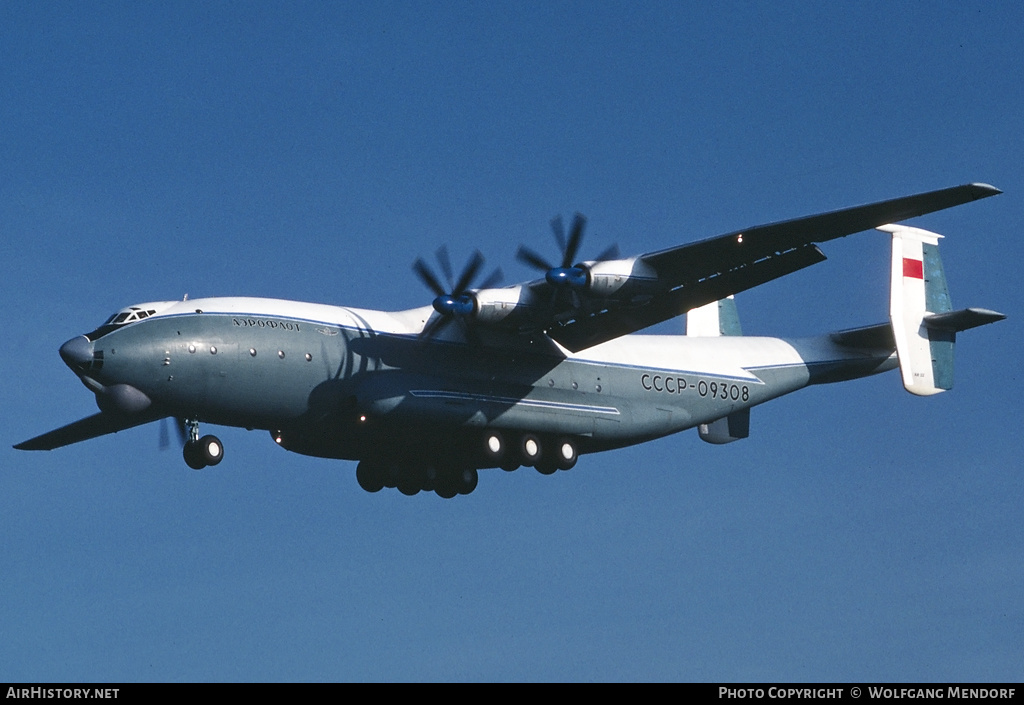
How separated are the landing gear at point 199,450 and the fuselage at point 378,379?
1.42 ft

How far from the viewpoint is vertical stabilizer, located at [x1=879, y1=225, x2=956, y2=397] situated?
32375 mm

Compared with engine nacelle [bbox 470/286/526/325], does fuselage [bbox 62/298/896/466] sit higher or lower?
lower

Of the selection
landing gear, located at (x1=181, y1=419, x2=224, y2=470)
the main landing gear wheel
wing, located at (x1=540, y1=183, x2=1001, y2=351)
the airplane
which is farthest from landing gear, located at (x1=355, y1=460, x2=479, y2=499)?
landing gear, located at (x1=181, y1=419, x2=224, y2=470)

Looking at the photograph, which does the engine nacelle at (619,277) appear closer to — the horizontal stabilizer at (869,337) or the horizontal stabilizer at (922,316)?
the horizontal stabilizer at (922,316)

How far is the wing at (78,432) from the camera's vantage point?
3253cm

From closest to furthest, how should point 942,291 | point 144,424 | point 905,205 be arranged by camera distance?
point 905,205
point 144,424
point 942,291

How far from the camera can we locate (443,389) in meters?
29.9

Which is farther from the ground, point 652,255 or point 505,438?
point 652,255

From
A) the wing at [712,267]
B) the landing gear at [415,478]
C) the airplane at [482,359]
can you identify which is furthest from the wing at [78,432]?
the wing at [712,267]

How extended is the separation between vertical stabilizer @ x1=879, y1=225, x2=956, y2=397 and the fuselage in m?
4.41

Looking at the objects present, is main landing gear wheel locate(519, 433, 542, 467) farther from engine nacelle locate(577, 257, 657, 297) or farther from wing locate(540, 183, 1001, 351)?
engine nacelle locate(577, 257, 657, 297)
